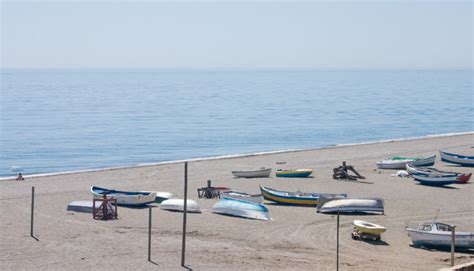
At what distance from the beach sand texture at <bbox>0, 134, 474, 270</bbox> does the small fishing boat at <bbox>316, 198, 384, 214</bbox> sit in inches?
16.4

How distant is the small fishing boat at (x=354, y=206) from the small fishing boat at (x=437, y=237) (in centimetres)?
456

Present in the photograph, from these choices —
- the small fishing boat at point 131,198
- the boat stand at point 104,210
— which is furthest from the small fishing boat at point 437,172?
the boat stand at point 104,210

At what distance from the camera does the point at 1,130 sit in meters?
72.8

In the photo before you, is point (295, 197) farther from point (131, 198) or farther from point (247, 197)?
point (131, 198)

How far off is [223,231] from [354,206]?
5.50m

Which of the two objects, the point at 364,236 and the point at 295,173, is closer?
the point at 364,236

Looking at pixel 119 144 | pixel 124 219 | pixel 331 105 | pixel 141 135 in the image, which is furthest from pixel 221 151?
pixel 331 105

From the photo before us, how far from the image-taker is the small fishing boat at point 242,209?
29.4 metres

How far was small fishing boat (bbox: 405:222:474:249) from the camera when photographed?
81.3ft

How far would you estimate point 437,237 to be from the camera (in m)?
25.0

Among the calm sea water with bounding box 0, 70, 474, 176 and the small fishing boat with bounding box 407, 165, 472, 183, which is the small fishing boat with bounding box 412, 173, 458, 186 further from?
the calm sea water with bounding box 0, 70, 474, 176

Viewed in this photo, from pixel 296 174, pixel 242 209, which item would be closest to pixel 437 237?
pixel 242 209

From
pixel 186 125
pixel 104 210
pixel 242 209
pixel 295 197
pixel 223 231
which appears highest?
pixel 295 197

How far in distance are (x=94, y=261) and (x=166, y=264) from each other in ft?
6.54
